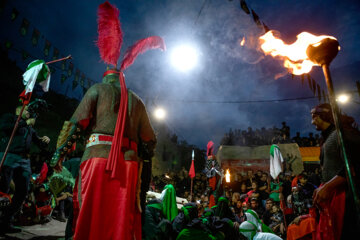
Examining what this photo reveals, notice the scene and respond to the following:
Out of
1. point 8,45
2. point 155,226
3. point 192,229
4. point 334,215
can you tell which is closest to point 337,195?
point 334,215

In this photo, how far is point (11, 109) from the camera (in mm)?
15258

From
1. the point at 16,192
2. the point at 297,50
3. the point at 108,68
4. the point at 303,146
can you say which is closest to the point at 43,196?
the point at 16,192

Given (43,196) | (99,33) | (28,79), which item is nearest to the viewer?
(99,33)

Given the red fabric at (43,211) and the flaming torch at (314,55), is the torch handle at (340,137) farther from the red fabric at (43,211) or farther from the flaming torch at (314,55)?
the red fabric at (43,211)

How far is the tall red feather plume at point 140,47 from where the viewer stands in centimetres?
259

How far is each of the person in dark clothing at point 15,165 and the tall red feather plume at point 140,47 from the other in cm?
255

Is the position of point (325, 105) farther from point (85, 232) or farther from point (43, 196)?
point (43, 196)

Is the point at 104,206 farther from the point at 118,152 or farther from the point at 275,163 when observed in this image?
the point at 275,163

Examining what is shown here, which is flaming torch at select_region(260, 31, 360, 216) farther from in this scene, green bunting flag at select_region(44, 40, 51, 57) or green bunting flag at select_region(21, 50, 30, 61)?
green bunting flag at select_region(44, 40, 51, 57)

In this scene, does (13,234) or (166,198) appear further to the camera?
(166,198)

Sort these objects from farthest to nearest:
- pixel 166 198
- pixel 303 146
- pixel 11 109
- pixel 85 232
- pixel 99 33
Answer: pixel 303 146
pixel 11 109
pixel 166 198
pixel 99 33
pixel 85 232

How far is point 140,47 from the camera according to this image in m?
A: 2.62

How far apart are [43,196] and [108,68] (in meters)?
6.13

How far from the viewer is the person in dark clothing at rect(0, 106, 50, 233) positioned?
3.29 metres
